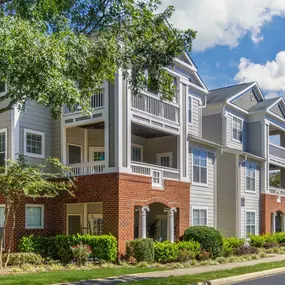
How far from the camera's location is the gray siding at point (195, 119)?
28.0m

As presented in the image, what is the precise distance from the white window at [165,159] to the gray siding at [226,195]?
19.5 ft

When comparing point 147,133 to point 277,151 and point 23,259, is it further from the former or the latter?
point 277,151

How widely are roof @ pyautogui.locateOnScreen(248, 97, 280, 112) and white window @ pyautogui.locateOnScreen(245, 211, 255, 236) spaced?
7.23 metres

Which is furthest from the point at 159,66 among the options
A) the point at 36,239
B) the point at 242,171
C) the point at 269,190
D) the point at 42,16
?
the point at 269,190

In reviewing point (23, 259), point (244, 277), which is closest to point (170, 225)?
point (244, 277)

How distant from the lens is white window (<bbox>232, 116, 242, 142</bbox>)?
3191cm

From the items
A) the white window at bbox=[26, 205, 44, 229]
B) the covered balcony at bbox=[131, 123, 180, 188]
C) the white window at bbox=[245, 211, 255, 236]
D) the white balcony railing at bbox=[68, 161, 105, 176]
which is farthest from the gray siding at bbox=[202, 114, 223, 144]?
the white window at bbox=[26, 205, 44, 229]

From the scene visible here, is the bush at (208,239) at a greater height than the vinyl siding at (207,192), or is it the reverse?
the vinyl siding at (207,192)

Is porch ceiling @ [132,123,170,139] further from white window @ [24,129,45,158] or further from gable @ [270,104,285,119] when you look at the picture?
gable @ [270,104,285,119]

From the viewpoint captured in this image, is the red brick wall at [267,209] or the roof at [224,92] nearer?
the roof at [224,92]

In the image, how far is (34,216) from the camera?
21.2 meters

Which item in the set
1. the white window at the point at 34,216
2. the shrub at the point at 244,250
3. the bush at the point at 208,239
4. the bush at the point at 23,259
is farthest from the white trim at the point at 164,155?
the bush at the point at 23,259

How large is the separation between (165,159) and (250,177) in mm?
8274

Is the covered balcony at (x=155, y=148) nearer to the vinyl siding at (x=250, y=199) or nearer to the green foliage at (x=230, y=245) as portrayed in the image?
the green foliage at (x=230, y=245)
